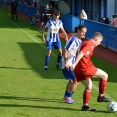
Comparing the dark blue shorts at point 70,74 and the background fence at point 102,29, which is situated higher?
the dark blue shorts at point 70,74

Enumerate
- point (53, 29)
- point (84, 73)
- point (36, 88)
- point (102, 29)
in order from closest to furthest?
point (84, 73) < point (36, 88) < point (53, 29) < point (102, 29)

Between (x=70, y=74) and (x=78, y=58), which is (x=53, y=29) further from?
(x=78, y=58)

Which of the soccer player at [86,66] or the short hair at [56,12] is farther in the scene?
the short hair at [56,12]

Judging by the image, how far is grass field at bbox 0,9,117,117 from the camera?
9.45 m

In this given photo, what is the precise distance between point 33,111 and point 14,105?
723 mm

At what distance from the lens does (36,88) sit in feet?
38.9

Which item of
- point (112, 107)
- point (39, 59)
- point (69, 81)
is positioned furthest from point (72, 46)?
point (39, 59)

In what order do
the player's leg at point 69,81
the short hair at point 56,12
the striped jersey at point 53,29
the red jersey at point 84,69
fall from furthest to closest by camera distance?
the striped jersey at point 53,29
the short hair at point 56,12
the player's leg at point 69,81
the red jersey at point 84,69

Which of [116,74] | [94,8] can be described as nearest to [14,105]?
[116,74]

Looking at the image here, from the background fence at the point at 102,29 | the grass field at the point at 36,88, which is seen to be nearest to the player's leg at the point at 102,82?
the grass field at the point at 36,88

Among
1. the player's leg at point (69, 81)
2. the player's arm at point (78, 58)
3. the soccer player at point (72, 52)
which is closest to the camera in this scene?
the player's arm at point (78, 58)

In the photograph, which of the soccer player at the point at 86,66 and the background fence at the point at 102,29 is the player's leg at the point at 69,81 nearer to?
the soccer player at the point at 86,66

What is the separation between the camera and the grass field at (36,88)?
9.45 metres

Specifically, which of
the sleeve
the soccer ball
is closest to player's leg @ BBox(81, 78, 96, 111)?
the soccer ball
